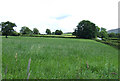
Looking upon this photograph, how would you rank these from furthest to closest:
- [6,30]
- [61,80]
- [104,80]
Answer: [6,30] → [104,80] → [61,80]

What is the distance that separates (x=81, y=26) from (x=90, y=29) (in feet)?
6.72

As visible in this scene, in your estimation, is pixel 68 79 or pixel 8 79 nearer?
pixel 8 79

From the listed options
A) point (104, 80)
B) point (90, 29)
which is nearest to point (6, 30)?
point (90, 29)

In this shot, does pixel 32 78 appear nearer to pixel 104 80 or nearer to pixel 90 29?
pixel 104 80

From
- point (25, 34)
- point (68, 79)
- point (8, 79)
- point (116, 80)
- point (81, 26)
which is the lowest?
point (116, 80)

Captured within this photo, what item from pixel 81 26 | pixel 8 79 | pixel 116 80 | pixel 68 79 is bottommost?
pixel 116 80

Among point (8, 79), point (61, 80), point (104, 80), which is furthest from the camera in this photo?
point (104, 80)

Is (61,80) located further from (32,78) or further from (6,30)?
(6,30)

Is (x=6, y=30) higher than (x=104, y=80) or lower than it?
higher

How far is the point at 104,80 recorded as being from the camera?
8.77 feet

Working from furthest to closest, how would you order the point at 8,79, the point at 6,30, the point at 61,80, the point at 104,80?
the point at 6,30
the point at 104,80
the point at 61,80
the point at 8,79

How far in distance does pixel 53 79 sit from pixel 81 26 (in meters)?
17.5

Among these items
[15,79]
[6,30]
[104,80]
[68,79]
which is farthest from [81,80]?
[6,30]

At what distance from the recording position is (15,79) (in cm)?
221
